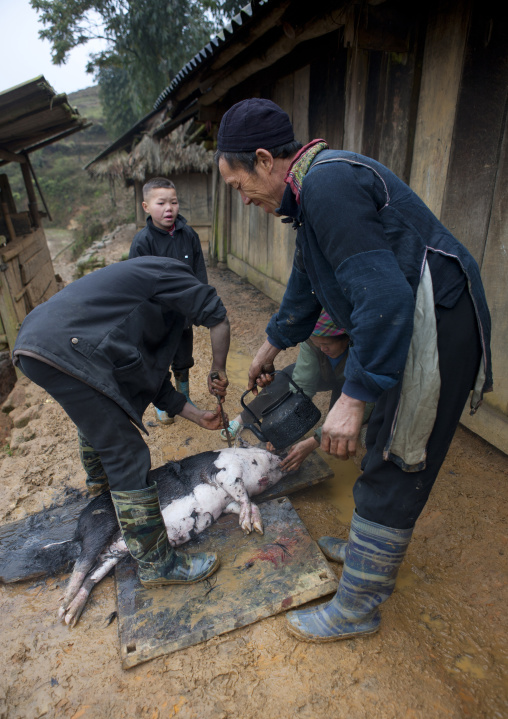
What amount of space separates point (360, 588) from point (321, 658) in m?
0.37

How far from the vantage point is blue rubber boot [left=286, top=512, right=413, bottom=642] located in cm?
169

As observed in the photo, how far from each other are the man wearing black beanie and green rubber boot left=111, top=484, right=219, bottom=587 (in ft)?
2.71

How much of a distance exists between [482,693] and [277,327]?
5.87ft

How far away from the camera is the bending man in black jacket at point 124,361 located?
71.4 inches

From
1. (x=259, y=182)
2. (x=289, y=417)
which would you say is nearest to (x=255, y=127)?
(x=259, y=182)

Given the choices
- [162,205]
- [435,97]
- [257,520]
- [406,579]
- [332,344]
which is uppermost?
[435,97]

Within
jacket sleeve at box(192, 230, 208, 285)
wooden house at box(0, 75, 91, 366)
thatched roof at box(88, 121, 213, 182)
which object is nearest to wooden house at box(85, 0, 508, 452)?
jacket sleeve at box(192, 230, 208, 285)

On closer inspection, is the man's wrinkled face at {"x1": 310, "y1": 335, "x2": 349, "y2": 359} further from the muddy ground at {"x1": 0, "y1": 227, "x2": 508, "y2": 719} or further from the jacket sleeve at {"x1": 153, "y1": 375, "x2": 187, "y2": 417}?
the muddy ground at {"x1": 0, "y1": 227, "x2": 508, "y2": 719}

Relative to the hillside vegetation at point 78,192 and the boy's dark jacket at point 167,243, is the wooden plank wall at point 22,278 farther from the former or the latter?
the hillside vegetation at point 78,192

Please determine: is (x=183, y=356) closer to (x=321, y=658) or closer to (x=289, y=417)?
(x=289, y=417)

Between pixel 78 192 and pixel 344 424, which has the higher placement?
pixel 344 424

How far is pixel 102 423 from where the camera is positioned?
74.2 inches

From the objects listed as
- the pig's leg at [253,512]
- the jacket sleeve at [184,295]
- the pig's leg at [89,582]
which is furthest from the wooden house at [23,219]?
the pig's leg at [253,512]

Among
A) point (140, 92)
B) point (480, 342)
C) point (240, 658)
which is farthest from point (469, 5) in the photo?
point (140, 92)
